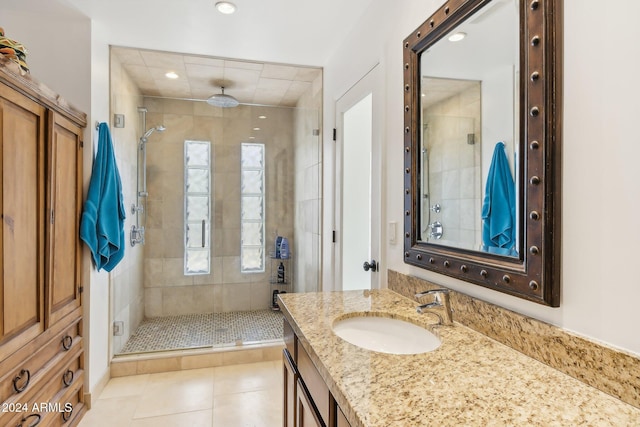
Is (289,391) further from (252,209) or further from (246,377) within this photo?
(252,209)

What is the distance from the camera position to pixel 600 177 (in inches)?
30.6

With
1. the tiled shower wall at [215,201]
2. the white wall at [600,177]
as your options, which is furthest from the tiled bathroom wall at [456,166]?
the tiled shower wall at [215,201]

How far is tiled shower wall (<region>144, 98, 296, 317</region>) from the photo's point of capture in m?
3.54

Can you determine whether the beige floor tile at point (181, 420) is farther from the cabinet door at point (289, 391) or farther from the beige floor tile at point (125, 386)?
the cabinet door at point (289, 391)

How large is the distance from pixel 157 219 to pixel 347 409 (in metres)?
3.33

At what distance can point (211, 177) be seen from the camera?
371 cm

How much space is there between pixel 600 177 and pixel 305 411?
1.03m

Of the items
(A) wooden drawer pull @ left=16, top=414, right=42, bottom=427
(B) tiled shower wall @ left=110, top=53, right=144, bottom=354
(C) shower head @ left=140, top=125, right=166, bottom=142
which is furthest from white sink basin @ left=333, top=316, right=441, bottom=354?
(C) shower head @ left=140, top=125, right=166, bottom=142

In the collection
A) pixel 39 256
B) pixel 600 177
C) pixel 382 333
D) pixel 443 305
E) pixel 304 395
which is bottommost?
pixel 304 395

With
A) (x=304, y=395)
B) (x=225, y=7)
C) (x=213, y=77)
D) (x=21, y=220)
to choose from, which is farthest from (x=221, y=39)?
(x=304, y=395)

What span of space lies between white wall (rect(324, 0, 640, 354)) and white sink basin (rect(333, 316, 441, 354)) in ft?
1.24

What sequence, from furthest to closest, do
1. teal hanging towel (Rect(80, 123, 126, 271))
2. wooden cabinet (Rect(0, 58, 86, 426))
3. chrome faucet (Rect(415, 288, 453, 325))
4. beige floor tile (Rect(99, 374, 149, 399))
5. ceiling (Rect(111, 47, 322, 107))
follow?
ceiling (Rect(111, 47, 322, 107))
beige floor tile (Rect(99, 374, 149, 399))
teal hanging towel (Rect(80, 123, 126, 271))
wooden cabinet (Rect(0, 58, 86, 426))
chrome faucet (Rect(415, 288, 453, 325))

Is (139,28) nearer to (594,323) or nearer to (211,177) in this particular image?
(211,177)

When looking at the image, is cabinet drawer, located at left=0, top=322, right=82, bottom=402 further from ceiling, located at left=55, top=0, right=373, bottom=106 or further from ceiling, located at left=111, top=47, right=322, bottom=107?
ceiling, located at left=111, top=47, right=322, bottom=107
